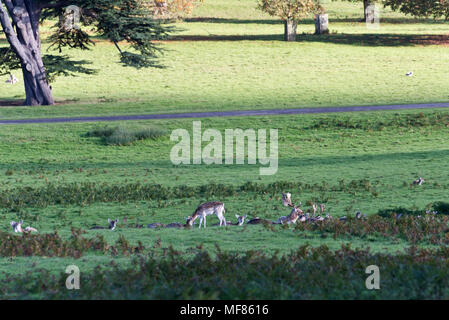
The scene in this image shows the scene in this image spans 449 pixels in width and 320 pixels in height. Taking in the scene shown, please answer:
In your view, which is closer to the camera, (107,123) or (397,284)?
(397,284)

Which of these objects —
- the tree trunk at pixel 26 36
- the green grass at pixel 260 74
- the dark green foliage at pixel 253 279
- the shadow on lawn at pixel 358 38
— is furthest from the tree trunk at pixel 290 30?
the dark green foliage at pixel 253 279

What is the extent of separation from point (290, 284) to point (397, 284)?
1.14 metres

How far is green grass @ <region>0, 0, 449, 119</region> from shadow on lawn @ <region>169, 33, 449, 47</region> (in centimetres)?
11

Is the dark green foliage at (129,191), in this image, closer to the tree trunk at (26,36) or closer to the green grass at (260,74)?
the green grass at (260,74)

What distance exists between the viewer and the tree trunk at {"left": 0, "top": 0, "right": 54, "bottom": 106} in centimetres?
3809

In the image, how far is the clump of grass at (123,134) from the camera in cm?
2927

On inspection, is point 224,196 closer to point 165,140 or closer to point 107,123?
point 165,140

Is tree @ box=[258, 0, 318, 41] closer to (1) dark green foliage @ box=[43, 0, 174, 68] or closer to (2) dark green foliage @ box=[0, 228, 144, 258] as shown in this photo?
(1) dark green foliage @ box=[43, 0, 174, 68]

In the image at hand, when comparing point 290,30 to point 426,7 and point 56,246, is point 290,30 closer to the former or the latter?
point 426,7

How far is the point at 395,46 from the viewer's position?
232ft

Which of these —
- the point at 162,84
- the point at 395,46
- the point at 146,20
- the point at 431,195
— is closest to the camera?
the point at 431,195

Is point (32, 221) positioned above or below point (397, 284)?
below

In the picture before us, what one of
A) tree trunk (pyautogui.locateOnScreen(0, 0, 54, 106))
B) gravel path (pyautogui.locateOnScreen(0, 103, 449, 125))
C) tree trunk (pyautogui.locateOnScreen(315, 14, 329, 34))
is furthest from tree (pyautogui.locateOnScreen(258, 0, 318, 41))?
gravel path (pyautogui.locateOnScreen(0, 103, 449, 125))

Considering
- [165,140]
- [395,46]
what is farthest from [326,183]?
[395,46]
